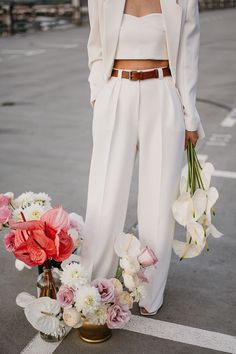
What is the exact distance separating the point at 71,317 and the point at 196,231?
2.69ft

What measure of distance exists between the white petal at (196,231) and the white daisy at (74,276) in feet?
2.07

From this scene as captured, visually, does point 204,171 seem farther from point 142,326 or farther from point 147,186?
point 142,326

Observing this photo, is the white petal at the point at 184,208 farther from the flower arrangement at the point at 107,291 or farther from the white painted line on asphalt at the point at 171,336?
the white painted line on asphalt at the point at 171,336

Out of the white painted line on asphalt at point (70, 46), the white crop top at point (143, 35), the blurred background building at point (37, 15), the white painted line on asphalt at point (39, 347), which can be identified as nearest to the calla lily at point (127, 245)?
the white painted line on asphalt at point (39, 347)

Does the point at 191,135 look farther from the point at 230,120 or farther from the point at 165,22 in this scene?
the point at 230,120

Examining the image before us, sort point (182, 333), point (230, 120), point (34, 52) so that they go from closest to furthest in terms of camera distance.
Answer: point (182, 333), point (230, 120), point (34, 52)

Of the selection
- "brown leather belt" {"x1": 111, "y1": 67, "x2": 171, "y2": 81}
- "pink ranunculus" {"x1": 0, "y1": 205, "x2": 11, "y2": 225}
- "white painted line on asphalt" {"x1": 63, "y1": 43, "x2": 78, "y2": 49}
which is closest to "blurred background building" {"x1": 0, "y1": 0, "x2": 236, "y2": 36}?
"white painted line on asphalt" {"x1": 63, "y1": 43, "x2": 78, "y2": 49}

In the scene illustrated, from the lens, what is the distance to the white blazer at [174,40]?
114 inches

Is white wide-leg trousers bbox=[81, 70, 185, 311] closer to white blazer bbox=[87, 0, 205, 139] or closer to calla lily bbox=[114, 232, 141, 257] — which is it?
white blazer bbox=[87, 0, 205, 139]

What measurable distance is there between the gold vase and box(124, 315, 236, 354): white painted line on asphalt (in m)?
0.17

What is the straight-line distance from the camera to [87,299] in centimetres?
277

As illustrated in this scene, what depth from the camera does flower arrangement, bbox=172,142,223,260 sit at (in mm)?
3049

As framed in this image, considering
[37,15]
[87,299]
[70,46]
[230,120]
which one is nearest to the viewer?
[87,299]

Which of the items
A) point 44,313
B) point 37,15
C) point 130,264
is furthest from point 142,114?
point 37,15
